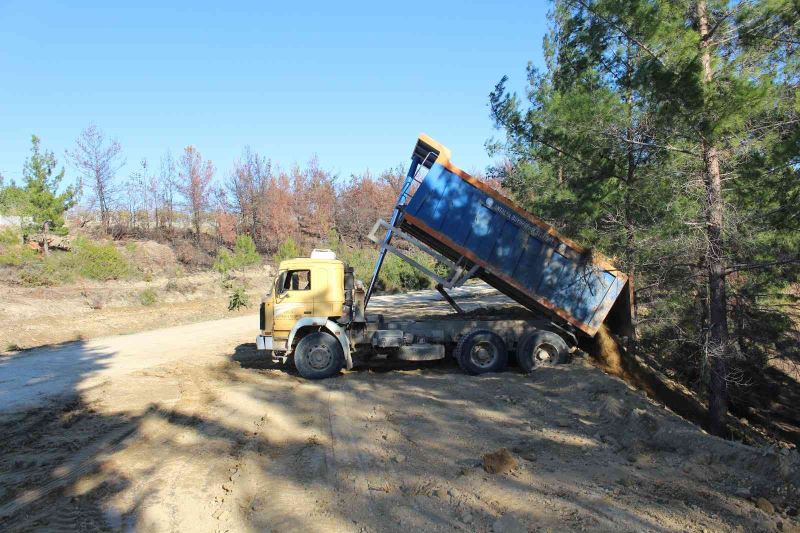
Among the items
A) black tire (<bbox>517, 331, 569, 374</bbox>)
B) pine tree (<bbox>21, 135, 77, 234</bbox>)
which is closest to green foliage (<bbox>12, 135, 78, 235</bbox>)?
pine tree (<bbox>21, 135, 77, 234</bbox>)

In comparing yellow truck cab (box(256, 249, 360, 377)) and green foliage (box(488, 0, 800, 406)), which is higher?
green foliage (box(488, 0, 800, 406))

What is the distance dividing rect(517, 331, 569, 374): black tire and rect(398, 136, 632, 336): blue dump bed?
1.88ft

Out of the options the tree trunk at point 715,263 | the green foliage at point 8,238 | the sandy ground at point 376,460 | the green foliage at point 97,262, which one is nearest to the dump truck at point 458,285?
the sandy ground at point 376,460

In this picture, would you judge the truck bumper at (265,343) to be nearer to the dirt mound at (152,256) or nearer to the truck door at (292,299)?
the truck door at (292,299)

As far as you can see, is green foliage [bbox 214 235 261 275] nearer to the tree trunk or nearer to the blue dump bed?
the blue dump bed

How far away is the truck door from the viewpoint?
1016 cm

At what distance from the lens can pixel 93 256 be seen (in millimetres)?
23250

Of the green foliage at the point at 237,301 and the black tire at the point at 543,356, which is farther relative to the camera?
the green foliage at the point at 237,301

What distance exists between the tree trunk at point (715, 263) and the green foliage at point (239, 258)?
2347cm

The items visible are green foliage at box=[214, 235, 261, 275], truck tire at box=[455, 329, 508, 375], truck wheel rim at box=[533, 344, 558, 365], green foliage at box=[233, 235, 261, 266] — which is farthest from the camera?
green foliage at box=[233, 235, 261, 266]

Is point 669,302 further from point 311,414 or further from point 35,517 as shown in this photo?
point 35,517

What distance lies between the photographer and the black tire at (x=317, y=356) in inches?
395

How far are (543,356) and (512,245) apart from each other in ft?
7.75

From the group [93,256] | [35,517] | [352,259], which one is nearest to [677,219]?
[35,517]
